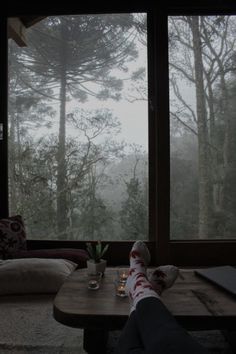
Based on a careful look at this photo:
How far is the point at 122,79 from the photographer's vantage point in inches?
119

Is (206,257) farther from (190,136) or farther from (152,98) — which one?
(152,98)

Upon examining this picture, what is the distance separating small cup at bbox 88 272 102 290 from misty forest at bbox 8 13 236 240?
4.36ft

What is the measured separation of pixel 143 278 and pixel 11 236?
1.68 meters

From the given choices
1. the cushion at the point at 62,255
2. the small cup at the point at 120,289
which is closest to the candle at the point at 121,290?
the small cup at the point at 120,289

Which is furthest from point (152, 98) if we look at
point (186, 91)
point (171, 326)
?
point (171, 326)

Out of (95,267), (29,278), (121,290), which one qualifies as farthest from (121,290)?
(29,278)

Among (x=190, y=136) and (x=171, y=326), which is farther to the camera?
(x=190, y=136)

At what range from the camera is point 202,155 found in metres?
2.98

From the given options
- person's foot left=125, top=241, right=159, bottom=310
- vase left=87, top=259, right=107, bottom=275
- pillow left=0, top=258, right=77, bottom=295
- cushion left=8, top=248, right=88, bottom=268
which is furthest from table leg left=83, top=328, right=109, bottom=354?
cushion left=8, top=248, right=88, bottom=268

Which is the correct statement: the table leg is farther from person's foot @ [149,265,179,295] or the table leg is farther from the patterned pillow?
the patterned pillow

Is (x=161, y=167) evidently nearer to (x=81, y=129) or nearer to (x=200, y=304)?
(x=81, y=129)

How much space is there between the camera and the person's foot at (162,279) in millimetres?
1349

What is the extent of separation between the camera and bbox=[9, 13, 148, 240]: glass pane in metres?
3.01

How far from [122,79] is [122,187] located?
0.94m
